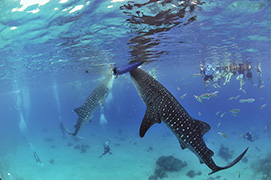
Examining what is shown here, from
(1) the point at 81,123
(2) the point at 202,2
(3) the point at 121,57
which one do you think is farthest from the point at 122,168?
(2) the point at 202,2

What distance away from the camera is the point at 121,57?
18969mm

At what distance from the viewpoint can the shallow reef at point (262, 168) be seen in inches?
613

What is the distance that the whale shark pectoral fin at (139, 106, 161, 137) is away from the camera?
10.5ft

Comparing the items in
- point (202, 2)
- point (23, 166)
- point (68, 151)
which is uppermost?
point (202, 2)

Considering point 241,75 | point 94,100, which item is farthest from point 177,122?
point 241,75

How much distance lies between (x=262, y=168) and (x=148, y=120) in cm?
1946

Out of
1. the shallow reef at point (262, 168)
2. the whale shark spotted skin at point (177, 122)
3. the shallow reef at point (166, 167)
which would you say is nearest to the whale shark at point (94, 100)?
the whale shark spotted skin at point (177, 122)

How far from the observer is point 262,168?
1697 cm

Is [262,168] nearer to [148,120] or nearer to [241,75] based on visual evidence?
[241,75]

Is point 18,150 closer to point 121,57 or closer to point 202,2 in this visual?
point 121,57

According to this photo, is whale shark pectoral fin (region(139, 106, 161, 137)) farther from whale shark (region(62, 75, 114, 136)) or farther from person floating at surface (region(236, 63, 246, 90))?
person floating at surface (region(236, 63, 246, 90))

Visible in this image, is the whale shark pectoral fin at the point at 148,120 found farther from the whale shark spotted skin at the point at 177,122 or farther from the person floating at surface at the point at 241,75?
the person floating at surface at the point at 241,75

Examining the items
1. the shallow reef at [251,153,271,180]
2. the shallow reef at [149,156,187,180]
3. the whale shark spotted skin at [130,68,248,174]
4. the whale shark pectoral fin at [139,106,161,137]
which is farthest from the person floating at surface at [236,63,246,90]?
the whale shark pectoral fin at [139,106,161,137]

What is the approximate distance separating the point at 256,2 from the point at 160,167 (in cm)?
1521
